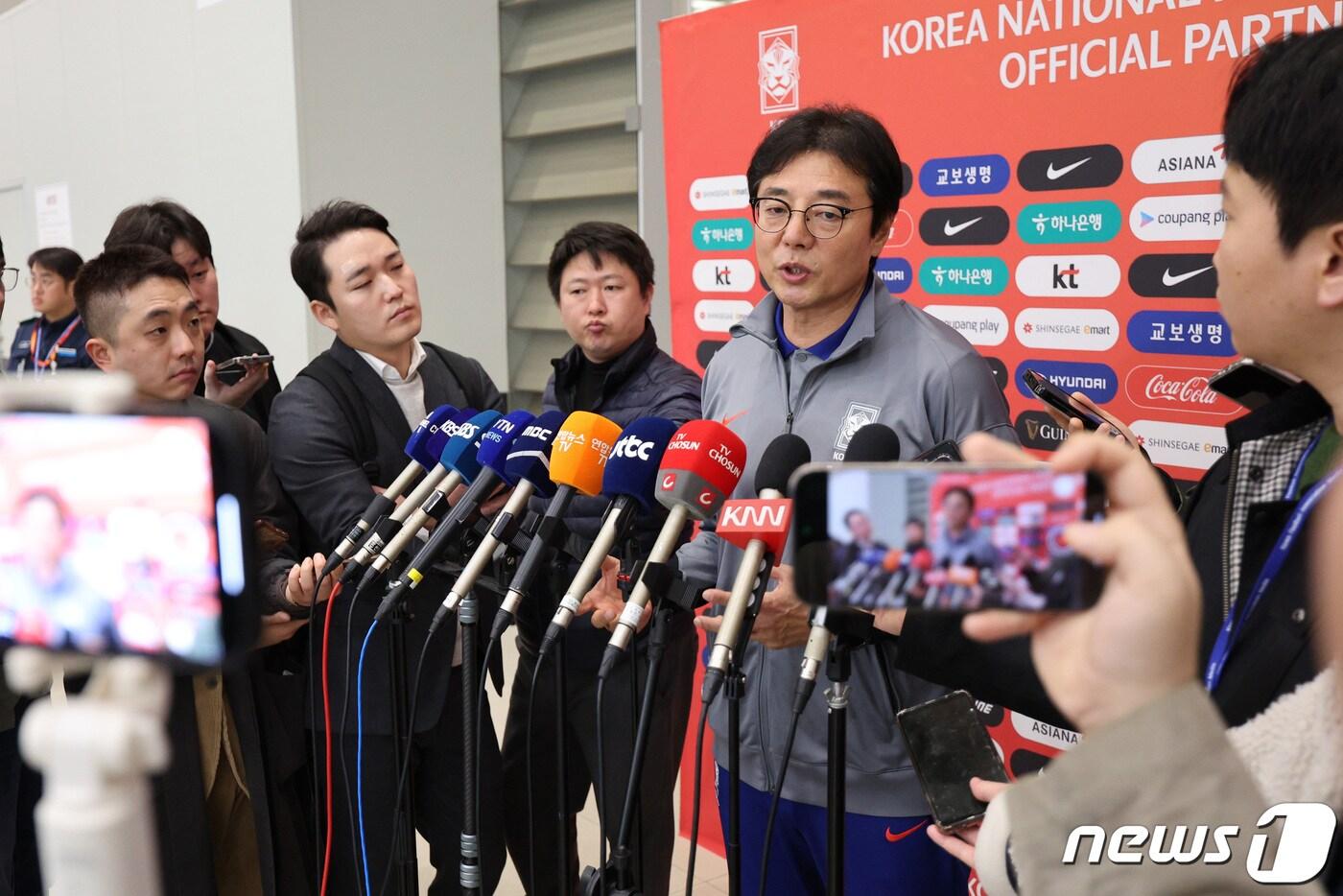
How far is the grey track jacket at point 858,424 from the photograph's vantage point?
1538mm

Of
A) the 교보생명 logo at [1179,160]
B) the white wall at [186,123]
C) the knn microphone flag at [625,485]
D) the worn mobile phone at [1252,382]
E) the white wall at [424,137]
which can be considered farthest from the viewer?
the white wall at [186,123]

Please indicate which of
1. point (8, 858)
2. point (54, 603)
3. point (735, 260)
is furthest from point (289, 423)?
point (54, 603)

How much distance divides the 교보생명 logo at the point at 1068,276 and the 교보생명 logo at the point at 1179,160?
6.9 inches

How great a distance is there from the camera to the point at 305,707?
80.7 inches

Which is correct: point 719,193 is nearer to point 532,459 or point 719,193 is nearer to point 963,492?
point 532,459

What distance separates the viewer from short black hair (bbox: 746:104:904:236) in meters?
1.63

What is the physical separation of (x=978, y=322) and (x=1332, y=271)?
149cm

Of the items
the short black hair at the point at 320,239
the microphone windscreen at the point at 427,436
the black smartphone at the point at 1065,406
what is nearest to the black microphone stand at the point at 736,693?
the black smartphone at the point at 1065,406

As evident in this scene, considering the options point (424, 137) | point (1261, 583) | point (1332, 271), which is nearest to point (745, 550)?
point (1261, 583)

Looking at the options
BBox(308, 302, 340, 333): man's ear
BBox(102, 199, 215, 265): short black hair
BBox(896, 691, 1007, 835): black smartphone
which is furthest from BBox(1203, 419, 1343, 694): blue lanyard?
BBox(102, 199, 215, 265): short black hair

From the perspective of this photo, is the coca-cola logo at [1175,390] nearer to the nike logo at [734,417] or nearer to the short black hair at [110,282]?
the nike logo at [734,417]

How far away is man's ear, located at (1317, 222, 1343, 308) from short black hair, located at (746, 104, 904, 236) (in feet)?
2.78

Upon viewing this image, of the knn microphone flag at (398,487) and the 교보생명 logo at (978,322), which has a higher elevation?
the 교보생명 logo at (978,322)

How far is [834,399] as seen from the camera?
1590mm
